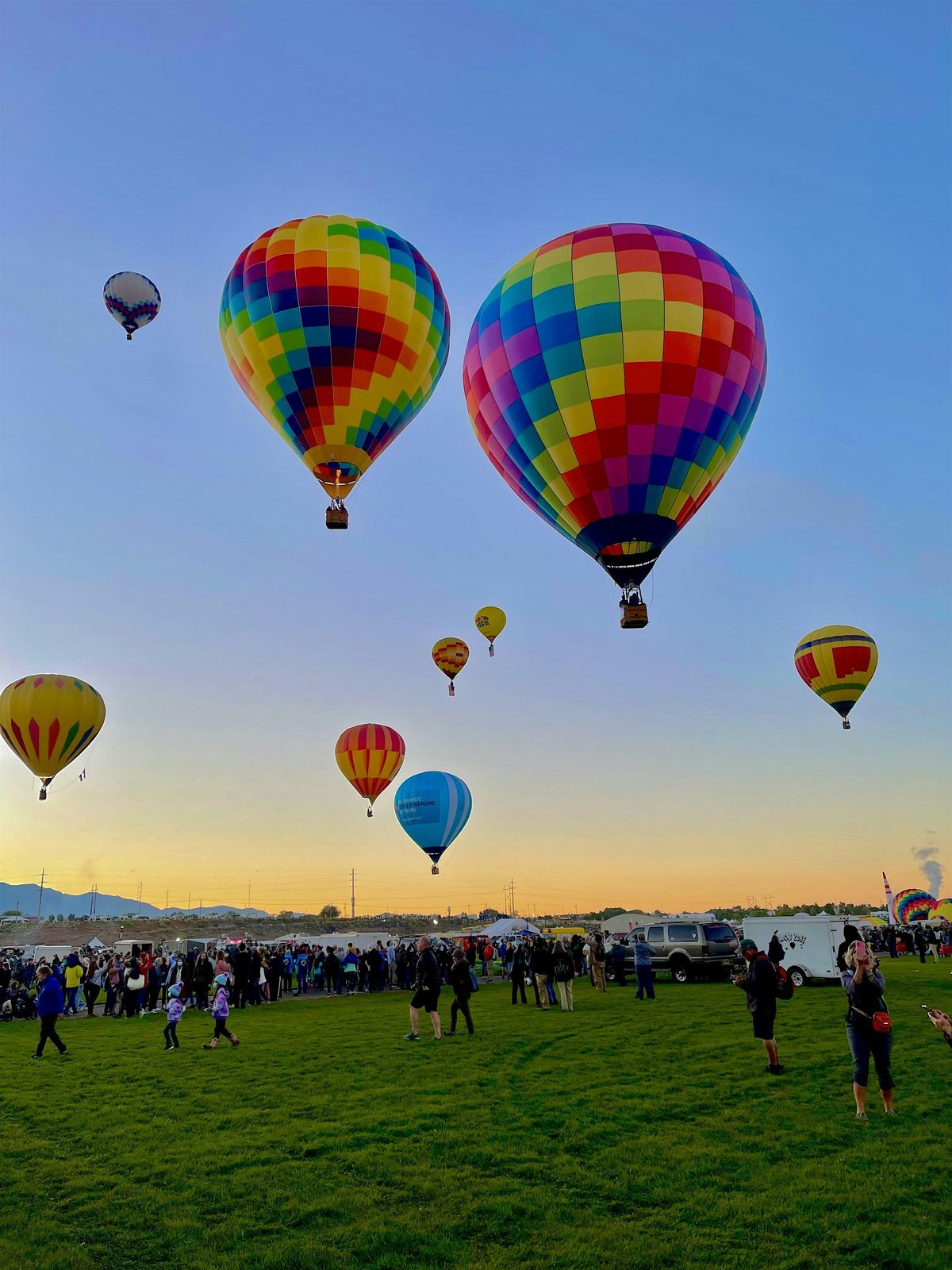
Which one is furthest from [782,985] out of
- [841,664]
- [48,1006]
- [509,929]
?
[509,929]

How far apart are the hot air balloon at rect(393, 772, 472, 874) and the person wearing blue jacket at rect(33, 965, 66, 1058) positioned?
26.8 m

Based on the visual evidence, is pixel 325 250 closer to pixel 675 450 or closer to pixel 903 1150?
pixel 675 450

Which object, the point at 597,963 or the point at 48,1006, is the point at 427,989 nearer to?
the point at 48,1006

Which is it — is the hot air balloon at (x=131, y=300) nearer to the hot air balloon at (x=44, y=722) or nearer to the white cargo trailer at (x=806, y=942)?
the hot air balloon at (x=44, y=722)

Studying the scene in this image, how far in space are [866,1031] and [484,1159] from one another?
391cm

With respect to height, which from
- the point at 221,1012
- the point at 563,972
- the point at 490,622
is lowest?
the point at 221,1012

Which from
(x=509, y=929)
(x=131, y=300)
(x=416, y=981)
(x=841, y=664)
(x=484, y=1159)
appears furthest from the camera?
(x=509, y=929)

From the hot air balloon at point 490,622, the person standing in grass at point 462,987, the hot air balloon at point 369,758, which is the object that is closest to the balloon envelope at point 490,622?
the hot air balloon at point 490,622

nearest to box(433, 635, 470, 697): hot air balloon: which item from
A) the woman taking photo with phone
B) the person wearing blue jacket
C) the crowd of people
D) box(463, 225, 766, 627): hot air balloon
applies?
the crowd of people

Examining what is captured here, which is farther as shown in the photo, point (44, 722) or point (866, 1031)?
point (44, 722)

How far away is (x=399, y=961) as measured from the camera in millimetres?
29203

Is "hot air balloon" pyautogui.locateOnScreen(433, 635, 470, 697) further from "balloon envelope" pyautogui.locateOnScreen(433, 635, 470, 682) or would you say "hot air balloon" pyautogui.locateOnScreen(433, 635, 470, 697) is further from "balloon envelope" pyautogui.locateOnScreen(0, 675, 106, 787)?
"balloon envelope" pyautogui.locateOnScreen(0, 675, 106, 787)

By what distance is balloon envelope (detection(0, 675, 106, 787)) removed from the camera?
31.7 metres

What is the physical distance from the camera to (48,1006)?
Result: 46.9 ft
